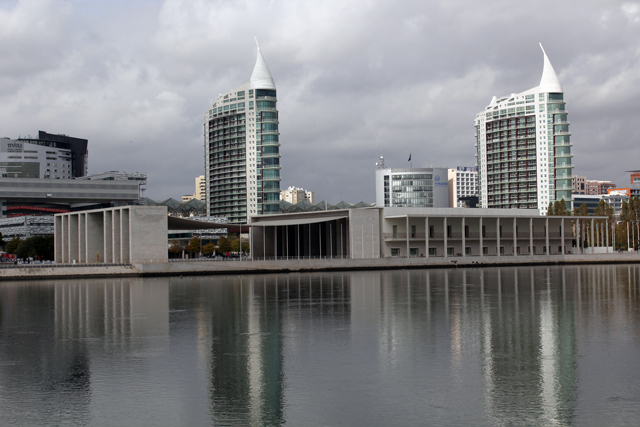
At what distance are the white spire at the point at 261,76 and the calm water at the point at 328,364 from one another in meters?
104

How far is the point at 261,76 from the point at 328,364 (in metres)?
120

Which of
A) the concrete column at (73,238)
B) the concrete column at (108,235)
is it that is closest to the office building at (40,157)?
the concrete column at (73,238)

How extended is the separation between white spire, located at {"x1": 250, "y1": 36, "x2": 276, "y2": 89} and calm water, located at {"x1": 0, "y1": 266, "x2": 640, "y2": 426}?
10405 cm

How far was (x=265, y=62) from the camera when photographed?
135 meters

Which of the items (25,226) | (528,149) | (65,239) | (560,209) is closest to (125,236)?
(65,239)

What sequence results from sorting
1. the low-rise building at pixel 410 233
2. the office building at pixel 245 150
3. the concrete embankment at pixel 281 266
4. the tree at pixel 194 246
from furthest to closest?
the office building at pixel 245 150 < the tree at pixel 194 246 < the low-rise building at pixel 410 233 < the concrete embankment at pixel 281 266

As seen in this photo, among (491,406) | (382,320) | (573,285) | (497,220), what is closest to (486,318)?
(382,320)

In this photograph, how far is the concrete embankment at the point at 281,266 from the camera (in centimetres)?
6291

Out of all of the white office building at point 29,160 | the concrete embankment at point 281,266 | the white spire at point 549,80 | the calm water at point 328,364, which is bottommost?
the calm water at point 328,364

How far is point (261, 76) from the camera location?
13338 centimetres

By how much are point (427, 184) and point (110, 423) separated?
174403 mm

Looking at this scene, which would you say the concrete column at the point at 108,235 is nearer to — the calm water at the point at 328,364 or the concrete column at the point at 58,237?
the concrete column at the point at 58,237

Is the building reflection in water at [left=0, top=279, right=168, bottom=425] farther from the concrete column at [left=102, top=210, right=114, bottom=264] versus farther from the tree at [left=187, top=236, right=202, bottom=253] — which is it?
the tree at [left=187, top=236, right=202, bottom=253]

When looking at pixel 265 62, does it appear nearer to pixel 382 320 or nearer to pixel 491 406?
pixel 382 320
